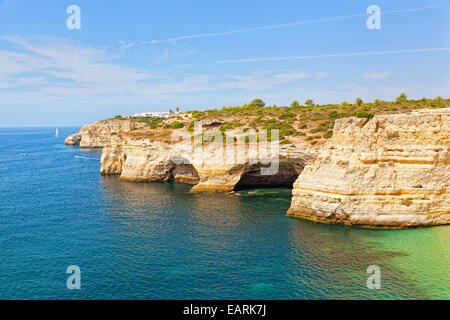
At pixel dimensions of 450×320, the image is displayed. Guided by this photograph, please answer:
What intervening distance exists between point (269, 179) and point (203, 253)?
24.8 metres

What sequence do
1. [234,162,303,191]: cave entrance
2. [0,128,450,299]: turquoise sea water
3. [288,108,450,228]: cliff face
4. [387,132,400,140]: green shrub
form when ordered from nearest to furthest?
1. [0,128,450,299]: turquoise sea water
2. [288,108,450,228]: cliff face
3. [387,132,400,140]: green shrub
4. [234,162,303,191]: cave entrance

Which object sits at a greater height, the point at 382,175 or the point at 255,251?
the point at 382,175

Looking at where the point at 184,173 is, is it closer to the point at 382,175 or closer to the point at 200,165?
the point at 200,165

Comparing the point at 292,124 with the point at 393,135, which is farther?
the point at 292,124

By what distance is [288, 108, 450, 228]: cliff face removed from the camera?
26.7 metres

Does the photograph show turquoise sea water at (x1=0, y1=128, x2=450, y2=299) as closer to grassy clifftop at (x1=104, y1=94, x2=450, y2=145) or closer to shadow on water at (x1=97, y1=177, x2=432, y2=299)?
shadow on water at (x1=97, y1=177, x2=432, y2=299)

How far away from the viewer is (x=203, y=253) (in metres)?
23.0

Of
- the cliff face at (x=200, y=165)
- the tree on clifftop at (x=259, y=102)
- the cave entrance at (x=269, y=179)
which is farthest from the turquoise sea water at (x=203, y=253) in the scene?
the tree on clifftop at (x=259, y=102)

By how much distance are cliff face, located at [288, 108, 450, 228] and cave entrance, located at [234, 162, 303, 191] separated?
14654mm

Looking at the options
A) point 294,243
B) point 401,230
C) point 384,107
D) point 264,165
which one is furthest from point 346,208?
point 384,107

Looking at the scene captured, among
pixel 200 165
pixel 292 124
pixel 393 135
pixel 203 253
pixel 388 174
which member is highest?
pixel 292 124

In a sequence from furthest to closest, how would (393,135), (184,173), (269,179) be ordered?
(184,173) → (269,179) → (393,135)

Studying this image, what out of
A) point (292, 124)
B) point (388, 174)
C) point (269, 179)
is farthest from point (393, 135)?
point (292, 124)

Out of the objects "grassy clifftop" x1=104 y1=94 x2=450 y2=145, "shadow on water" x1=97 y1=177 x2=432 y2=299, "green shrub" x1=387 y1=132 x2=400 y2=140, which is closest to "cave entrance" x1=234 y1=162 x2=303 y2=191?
"grassy clifftop" x1=104 y1=94 x2=450 y2=145
